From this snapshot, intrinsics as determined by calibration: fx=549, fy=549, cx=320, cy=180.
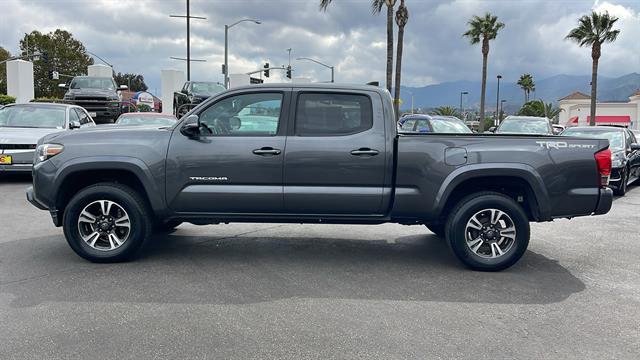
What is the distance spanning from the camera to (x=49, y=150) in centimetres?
580

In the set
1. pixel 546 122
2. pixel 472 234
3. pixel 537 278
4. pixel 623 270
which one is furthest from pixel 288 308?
pixel 546 122

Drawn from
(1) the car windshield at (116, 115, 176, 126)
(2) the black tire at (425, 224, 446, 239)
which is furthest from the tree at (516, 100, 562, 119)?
(2) the black tire at (425, 224, 446, 239)

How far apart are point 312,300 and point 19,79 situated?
2933cm

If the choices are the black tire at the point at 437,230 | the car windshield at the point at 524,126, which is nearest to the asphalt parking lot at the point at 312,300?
the black tire at the point at 437,230

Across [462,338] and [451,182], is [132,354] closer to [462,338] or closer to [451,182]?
[462,338]

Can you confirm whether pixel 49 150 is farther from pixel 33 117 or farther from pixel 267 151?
pixel 33 117

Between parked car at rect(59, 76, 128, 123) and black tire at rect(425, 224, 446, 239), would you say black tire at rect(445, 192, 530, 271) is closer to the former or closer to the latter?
black tire at rect(425, 224, 446, 239)

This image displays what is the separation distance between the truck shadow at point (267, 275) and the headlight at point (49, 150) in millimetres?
1127

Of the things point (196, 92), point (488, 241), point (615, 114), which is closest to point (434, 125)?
point (196, 92)

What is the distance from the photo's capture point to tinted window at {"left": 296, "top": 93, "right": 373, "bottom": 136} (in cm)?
577

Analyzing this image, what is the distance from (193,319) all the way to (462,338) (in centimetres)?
205

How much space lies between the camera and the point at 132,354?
366 cm

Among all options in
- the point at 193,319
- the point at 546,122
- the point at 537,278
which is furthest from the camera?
the point at 546,122

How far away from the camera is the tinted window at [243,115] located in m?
5.81
